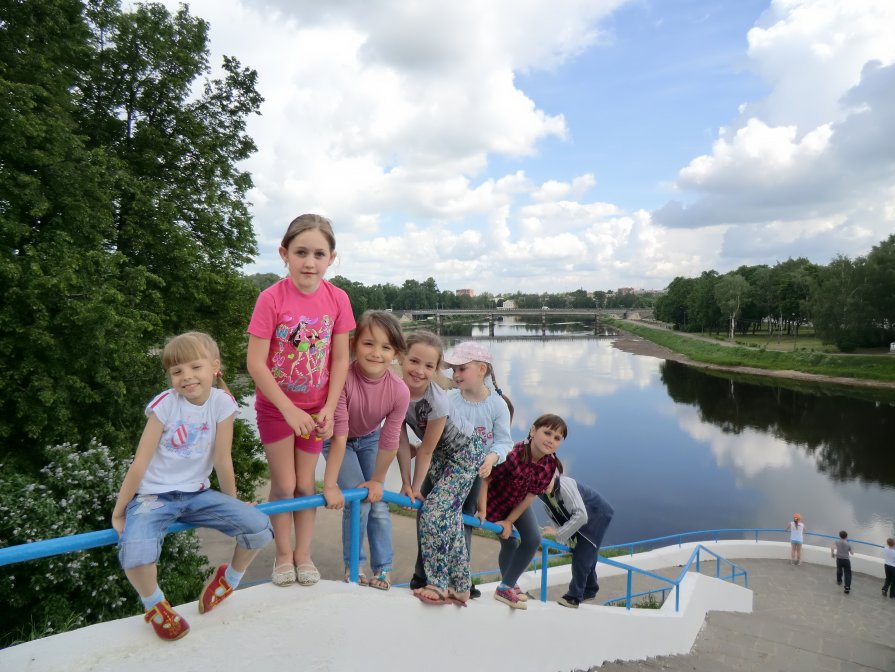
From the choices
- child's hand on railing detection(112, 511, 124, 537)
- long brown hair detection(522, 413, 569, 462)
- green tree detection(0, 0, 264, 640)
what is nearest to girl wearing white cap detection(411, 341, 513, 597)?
long brown hair detection(522, 413, 569, 462)

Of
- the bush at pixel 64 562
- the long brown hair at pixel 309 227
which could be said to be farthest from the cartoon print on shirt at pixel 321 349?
the bush at pixel 64 562

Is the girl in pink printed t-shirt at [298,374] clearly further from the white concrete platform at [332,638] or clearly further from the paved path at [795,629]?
the paved path at [795,629]

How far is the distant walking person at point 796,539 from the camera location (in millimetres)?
11180

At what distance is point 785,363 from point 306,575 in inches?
2009

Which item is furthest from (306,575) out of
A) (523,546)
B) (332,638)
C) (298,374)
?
(523,546)

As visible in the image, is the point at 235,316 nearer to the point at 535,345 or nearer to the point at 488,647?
the point at 488,647

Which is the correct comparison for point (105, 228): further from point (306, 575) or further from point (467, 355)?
point (306, 575)

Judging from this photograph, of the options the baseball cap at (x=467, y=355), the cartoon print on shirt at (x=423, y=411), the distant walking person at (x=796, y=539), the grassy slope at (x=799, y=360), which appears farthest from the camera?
the grassy slope at (x=799, y=360)

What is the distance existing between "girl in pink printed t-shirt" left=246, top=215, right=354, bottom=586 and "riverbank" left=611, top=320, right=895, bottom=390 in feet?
147

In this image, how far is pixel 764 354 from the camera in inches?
1881

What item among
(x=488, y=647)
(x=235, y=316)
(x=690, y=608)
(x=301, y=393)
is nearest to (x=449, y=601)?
(x=488, y=647)

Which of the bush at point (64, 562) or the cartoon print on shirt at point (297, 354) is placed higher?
the cartoon print on shirt at point (297, 354)

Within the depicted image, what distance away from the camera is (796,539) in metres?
11.3

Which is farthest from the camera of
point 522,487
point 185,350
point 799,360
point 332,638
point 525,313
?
point 525,313
